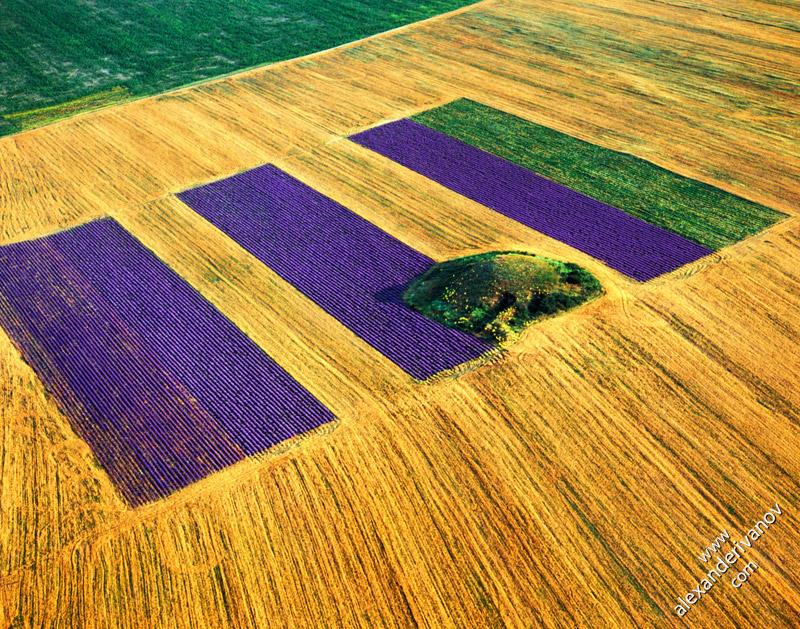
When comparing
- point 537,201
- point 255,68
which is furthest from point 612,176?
point 255,68

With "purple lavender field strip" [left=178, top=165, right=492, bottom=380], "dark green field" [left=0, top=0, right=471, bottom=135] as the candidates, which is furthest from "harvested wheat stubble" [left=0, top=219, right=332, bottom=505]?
"dark green field" [left=0, top=0, right=471, bottom=135]

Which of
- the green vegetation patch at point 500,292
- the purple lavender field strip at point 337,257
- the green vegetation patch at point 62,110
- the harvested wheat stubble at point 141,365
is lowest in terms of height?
the green vegetation patch at point 62,110

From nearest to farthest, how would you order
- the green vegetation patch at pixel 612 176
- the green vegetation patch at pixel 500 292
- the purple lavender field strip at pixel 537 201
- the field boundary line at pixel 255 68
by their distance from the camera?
the green vegetation patch at pixel 500 292, the purple lavender field strip at pixel 537 201, the green vegetation patch at pixel 612 176, the field boundary line at pixel 255 68

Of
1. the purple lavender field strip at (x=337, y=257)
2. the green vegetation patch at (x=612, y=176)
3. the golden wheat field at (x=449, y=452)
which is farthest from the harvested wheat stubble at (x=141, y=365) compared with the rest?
the green vegetation patch at (x=612, y=176)

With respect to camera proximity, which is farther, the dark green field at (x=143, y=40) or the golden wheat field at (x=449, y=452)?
the dark green field at (x=143, y=40)

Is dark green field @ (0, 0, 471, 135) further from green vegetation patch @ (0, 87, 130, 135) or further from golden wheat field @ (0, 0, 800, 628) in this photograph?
golden wheat field @ (0, 0, 800, 628)

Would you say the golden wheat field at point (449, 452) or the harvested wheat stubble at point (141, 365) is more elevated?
the golden wheat field at point (449, 452)

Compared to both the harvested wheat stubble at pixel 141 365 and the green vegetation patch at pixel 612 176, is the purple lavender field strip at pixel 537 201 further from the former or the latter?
the harvested wheat stubble at pixel 141 365

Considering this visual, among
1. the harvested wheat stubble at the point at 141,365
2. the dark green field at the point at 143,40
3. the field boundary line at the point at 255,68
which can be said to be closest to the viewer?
the harvested wheat stubble at the point at 141,365
